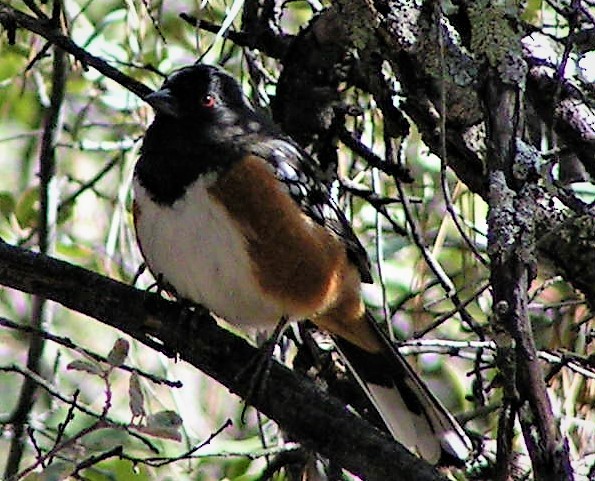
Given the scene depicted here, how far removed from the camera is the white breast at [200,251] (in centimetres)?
277

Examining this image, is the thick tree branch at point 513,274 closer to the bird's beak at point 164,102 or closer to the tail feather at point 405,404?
the tail feather at point 405,404

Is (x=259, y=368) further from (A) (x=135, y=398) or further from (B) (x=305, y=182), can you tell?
(B) (x=305, y=182)

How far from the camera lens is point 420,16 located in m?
2.53

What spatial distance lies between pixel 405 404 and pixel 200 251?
26.1 inches

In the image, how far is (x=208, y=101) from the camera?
306 centimetres

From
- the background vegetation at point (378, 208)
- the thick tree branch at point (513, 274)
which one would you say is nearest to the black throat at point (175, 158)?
the background vegetation at point (378, 208)

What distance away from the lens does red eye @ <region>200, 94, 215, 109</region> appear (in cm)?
306

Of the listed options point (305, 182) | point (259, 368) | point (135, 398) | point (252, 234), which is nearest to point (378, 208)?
point (305, 182)

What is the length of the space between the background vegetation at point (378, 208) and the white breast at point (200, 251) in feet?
0.74

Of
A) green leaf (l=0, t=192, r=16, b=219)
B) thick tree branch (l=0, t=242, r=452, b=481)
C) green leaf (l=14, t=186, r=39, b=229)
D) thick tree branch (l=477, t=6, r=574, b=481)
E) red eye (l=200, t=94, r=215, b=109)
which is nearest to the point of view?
thick tree branch (l=477, t=6, r=574, b=481)

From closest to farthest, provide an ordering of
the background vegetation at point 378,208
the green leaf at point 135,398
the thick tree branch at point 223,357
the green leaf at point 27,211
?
the background vegetation at point 378,208, the thick tree branch at point 223,357, the green leaf at point 135,398, the green leaf at point 27,211

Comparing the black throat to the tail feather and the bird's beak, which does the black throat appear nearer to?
the bird's beak

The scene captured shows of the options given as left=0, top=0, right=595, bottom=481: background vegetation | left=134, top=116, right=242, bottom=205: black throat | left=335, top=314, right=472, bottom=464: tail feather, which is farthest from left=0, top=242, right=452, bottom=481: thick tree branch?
left=335, top=314, right=472, bottom=464: tail feather

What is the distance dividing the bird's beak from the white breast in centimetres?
18
